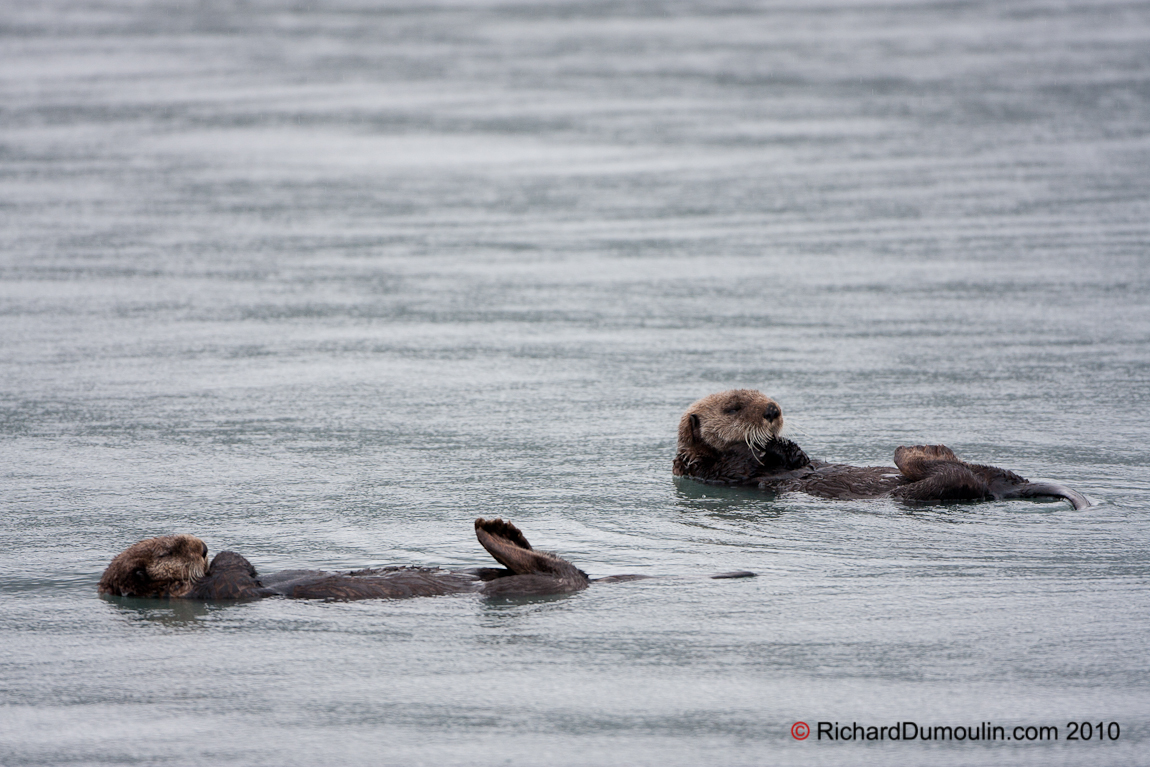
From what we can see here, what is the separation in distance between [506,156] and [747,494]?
8727mm

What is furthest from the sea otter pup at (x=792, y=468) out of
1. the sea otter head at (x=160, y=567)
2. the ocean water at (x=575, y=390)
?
the sea otter head at (x=160, y=567)

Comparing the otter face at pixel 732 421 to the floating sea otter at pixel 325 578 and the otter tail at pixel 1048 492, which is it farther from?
the floating sea otter at pixel 325 578

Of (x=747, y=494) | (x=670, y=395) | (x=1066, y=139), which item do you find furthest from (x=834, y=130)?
(x=747, y=494)

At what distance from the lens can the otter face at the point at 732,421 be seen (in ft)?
19.2

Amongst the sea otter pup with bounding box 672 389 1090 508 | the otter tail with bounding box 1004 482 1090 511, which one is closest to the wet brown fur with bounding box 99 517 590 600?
the sea otter pup with bounding box 672 389 1090 508

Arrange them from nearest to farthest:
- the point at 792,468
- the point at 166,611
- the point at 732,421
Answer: the point at 166,611 → the point at 792,468 → the point at 732,421

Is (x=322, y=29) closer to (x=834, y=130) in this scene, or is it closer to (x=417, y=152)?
(x=417, y=152)

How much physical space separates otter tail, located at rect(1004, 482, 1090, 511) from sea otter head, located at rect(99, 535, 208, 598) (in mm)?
3007

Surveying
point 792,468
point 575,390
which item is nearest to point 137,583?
point 792,468

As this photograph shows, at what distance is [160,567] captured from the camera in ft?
14.5

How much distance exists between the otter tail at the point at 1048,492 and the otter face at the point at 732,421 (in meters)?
1.01

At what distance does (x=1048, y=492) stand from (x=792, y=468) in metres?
1.04

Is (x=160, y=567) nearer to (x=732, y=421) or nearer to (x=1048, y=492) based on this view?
(x=732, y=421)

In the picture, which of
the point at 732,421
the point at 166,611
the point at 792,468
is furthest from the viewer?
the point at 732,421
